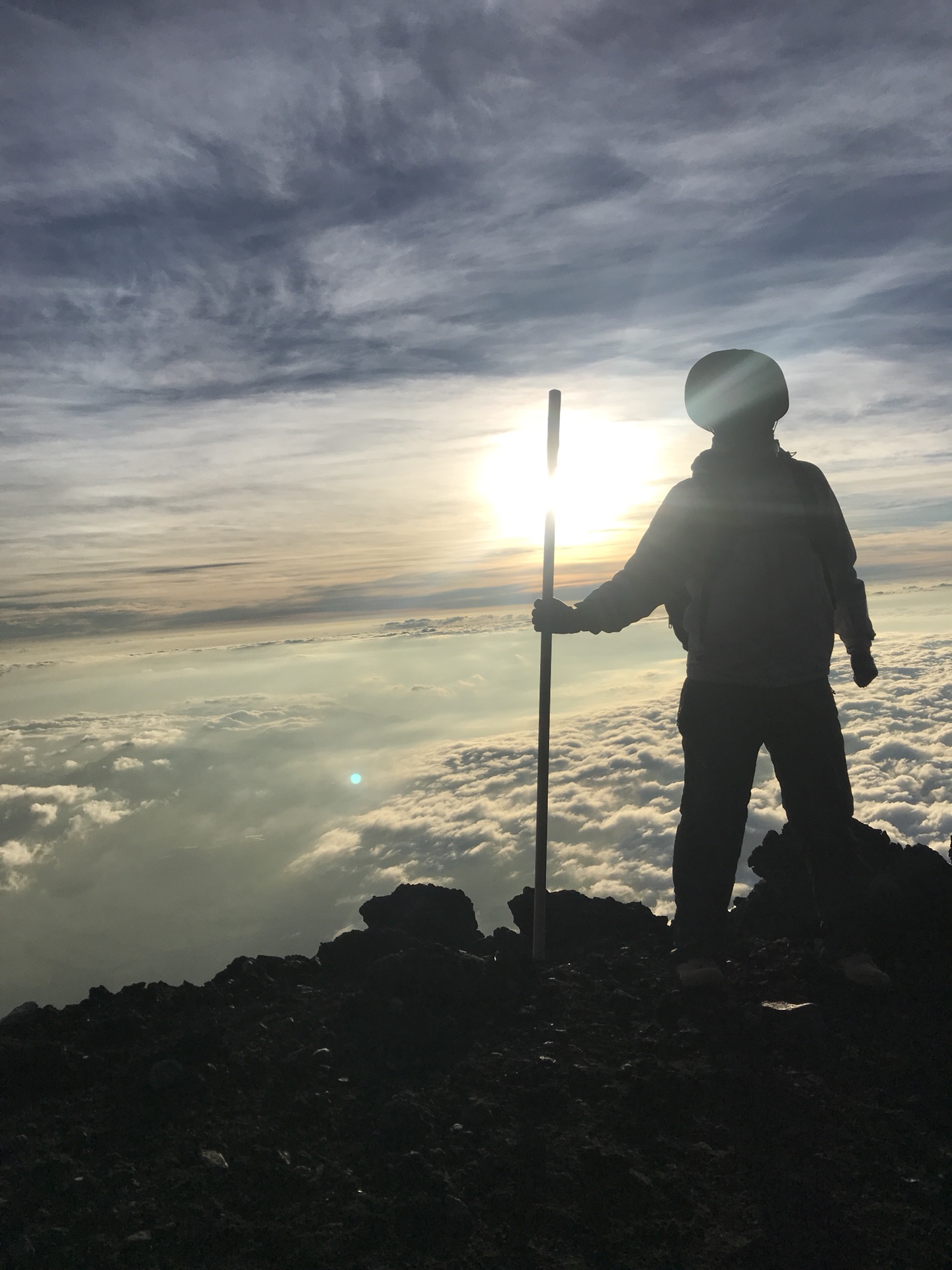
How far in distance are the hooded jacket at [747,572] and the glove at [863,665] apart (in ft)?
0.56

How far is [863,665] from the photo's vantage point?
552 centimetres

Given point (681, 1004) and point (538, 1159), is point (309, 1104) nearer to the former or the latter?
point (538, 1159)

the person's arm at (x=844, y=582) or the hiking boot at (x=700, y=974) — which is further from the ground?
the person's arm at (x=844, y=582)

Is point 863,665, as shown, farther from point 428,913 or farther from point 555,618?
point 428,913

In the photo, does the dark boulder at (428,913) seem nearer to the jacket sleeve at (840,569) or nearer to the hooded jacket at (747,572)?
the hooded jacket at (747,572)

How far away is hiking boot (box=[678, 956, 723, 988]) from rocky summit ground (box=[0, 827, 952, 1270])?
9cm

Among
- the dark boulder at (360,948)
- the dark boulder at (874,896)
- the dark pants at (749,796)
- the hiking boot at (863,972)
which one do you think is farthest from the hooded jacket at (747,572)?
the dark boulder at (360,948)

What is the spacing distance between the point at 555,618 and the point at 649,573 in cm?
61

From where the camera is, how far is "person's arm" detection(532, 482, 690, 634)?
17.1ft

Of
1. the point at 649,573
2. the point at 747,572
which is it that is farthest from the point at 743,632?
the point at 649,573

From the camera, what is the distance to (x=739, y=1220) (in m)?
3.41

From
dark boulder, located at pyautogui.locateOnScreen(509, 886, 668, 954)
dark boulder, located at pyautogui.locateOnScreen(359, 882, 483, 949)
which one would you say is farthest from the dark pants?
dark boulder, located at pyautogui.locateOnScreen(359, 882, 483, 949)

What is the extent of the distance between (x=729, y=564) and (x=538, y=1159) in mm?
3199

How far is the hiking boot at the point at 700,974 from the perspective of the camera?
5016 mm
